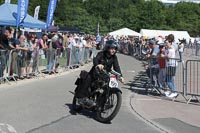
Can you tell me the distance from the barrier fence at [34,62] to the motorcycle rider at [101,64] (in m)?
5.65

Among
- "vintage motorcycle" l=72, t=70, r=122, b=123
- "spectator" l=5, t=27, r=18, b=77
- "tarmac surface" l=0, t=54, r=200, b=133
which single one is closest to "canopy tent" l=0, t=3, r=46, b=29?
"spectator" l=5, t=27, r=18, b=77

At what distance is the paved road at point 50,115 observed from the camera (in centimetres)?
865

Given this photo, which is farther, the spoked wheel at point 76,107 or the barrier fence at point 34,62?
the barrier fence at point 34,62

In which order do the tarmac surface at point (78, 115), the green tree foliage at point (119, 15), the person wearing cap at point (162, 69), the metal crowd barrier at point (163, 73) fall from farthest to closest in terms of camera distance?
1. the green tree foliage at point (119, 15)
2. the person wearing cap at point (162, 69)
3. the metal crowd barrier at point (163, 73)
4. the tarmac surface at point (78, 115)

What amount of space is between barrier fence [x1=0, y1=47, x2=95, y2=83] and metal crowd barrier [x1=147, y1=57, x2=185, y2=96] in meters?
4.70

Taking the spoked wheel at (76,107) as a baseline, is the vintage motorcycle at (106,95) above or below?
above

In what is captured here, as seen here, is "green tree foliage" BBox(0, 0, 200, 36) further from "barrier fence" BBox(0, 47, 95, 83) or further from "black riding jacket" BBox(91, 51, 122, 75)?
"black riding jacket" BBox(91, 51, 122, 75)

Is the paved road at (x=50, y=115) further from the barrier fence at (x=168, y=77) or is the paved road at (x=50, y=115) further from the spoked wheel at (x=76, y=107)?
the barrier fence at (x=168, y=77)

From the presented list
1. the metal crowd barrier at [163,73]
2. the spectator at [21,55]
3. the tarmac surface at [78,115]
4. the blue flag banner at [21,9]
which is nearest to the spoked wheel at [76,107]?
the tarmac surface at [78,115]

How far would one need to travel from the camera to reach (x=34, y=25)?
26.9 metres

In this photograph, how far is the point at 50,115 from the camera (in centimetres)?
993

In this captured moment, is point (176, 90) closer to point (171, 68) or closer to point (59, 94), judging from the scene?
point (171, 68)

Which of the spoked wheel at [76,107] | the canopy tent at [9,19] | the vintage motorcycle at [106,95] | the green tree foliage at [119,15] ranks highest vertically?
the green tree foliage at [119,15]

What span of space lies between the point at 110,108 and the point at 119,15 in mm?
119523
